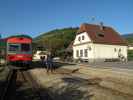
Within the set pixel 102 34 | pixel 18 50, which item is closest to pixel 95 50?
pixel 102 34

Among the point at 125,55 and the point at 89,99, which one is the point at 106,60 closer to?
the point at 125,55

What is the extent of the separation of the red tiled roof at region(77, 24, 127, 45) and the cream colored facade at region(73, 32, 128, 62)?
0.81 m

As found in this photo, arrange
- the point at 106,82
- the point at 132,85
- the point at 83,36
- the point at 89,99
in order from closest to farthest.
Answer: the point at 89,99, the point at 132,85, the point at 106,82, the point at 83,36

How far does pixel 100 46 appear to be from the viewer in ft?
162

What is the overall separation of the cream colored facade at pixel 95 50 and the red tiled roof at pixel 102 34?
81 centimetres

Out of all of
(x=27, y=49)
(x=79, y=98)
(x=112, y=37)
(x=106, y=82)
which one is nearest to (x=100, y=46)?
(x=112, y=37)

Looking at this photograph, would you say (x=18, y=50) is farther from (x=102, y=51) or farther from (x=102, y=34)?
(x=102, y=34)

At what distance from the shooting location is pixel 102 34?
53219mm

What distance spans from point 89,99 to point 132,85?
9.64 feet

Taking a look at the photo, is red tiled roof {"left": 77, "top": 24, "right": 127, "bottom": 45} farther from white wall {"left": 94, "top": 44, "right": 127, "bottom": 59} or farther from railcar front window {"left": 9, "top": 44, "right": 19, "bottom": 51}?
railcar front window {"left": 9, "top": 44, "right": 19, "bottom": 51}

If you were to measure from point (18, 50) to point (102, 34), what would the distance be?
30494 millimetres

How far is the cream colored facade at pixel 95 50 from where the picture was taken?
48.3 meters

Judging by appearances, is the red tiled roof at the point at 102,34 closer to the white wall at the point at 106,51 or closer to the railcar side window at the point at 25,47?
the white wall at the point at 106,51

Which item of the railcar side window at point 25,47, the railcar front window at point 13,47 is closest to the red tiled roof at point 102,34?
the railcar side window at point 25,47
